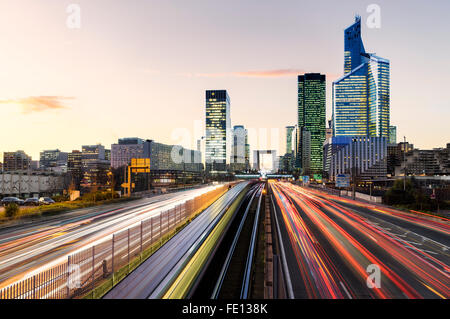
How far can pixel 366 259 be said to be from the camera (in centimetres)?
1580

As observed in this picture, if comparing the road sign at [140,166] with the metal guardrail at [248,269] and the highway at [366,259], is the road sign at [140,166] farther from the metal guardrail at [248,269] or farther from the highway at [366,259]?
the metal guardrail at [248,269]

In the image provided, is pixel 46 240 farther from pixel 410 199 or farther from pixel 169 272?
pixel 410 199

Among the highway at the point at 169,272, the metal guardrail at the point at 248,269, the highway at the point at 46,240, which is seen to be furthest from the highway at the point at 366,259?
the highway at the point at 46,240

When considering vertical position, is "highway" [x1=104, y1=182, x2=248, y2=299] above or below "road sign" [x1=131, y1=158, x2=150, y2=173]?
below

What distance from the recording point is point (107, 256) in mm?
13695

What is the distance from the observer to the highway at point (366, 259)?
11711 mm

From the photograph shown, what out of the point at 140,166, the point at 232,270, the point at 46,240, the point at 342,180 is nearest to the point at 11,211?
the point at 46,240

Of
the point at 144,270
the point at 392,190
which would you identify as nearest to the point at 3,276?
the point at 144,270

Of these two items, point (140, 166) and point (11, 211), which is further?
point (140, 166)

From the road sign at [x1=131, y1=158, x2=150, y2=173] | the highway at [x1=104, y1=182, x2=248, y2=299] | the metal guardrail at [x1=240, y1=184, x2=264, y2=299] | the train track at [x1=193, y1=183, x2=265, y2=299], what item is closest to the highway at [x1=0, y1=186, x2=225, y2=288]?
the highway at [x1=104, y1=182, x2=248, y2=299]

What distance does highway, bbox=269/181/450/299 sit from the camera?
1171 cm

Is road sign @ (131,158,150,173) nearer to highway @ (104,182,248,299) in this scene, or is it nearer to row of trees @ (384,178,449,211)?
highway @ (104,182,248,299)
